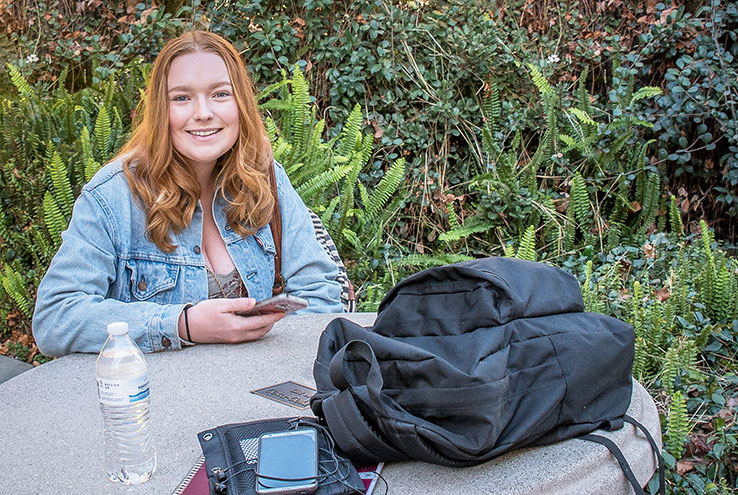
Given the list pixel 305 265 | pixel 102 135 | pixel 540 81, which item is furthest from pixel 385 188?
pixel 305 265

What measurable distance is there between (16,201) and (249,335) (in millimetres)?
2802

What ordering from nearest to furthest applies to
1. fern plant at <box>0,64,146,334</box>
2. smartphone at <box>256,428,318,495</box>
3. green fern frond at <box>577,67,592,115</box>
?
smartphone at <box>256,428,318,495</box>, fern plant at <box>0,64,146,334</box>, green fern frond at <box>577,67,592,115</box>

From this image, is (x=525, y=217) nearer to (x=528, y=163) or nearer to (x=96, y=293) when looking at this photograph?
(x=528, y=163)

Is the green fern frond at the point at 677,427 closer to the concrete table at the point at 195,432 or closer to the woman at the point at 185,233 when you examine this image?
the concrete table at the point at 195,432

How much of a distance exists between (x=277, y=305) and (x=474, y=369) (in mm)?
734

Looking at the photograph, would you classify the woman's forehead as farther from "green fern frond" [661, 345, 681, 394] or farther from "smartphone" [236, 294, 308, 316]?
"green fern frond" [661, 345, 681, 394]

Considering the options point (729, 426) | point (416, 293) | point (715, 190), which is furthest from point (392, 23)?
point (416, 293)

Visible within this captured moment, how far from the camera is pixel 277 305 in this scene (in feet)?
6.00

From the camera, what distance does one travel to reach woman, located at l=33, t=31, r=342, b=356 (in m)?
1.89


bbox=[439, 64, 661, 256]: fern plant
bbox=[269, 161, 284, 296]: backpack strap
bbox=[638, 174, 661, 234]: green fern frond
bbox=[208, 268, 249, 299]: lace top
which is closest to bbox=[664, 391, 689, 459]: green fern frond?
bbox=[269, 161, 284, 296]: backpack strap

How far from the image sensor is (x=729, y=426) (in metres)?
2.63

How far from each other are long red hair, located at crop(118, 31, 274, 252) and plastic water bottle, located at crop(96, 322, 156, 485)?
81 centimetres

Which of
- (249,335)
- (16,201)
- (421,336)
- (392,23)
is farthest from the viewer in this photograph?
(392,23)

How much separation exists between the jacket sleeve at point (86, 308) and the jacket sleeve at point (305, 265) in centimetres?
53
